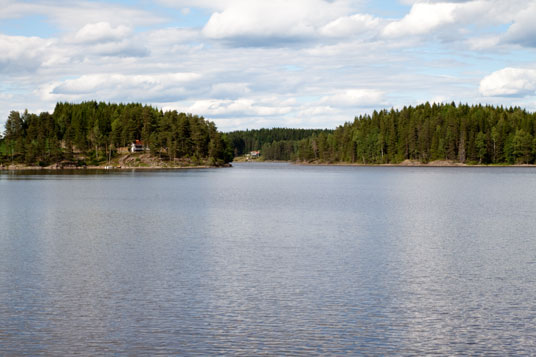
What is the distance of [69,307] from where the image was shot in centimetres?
2334

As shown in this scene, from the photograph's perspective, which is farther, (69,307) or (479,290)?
(479,290)

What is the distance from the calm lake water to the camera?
19219mm

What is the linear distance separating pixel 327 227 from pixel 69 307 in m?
29.1

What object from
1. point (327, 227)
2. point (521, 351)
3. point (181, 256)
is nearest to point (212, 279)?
point (181, 256)

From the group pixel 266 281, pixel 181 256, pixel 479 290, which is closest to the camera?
pixel 479 290

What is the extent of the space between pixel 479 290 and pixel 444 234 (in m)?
19.3

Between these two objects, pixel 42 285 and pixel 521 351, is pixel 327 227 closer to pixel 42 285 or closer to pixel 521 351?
pixel 42 285

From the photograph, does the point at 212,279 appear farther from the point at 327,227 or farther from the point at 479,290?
the point at 327,227

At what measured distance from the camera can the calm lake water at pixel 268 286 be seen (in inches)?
757

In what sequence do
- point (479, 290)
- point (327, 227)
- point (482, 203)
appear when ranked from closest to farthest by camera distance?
point (479, 290) → point (327, 227) → point (482, 203)

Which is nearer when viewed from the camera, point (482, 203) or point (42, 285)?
point (42, 285)

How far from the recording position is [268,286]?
88.7 ft

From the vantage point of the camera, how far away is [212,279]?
93.6ft

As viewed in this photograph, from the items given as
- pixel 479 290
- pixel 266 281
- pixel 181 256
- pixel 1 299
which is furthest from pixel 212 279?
pixel 479 290
